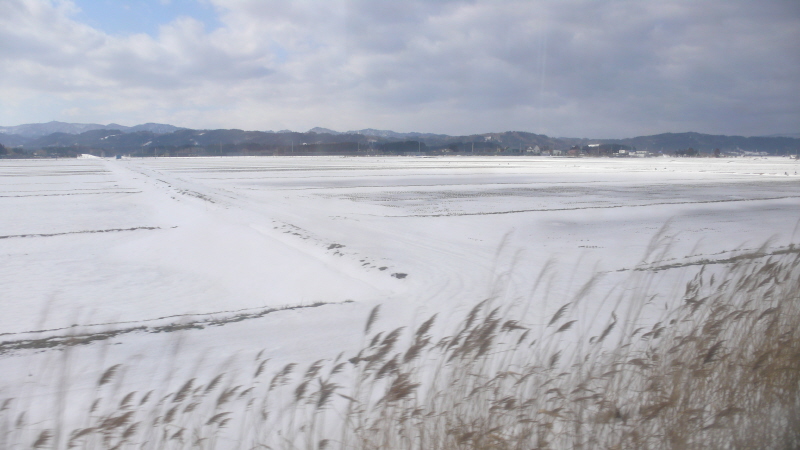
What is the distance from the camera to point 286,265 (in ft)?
31.5

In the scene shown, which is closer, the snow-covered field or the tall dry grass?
the tall dry grass

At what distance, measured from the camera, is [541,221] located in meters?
15.3

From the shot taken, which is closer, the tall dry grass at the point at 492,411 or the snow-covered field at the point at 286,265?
the tall dry grass at the point at 492,411

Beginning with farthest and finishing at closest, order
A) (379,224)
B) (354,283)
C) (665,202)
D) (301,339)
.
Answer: (665,202), (379,224), (354,283), (301,339)

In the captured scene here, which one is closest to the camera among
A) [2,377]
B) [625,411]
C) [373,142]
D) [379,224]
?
[625,411]

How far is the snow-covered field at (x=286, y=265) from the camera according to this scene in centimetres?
579

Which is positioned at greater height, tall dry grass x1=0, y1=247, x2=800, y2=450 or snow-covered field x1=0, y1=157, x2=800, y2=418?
tall dry grass x1=0, y1=247, x2=800, y2=450

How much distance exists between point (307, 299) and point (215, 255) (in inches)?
150

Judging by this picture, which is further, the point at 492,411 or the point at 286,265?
the point at 286,265

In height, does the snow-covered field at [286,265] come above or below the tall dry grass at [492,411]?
below

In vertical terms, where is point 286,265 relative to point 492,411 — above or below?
below

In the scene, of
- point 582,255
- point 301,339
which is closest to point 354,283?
point 301,339

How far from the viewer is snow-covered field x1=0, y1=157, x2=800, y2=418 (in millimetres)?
5789

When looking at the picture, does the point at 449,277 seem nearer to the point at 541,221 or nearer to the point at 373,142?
the point at 541,221
